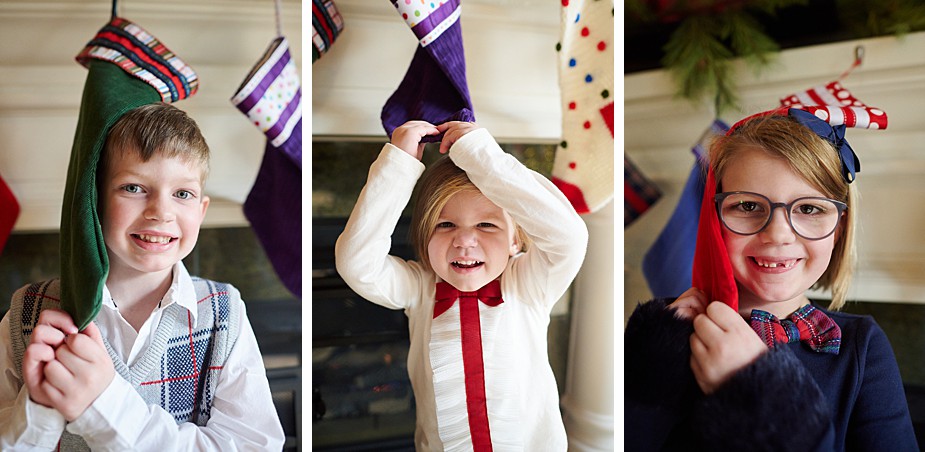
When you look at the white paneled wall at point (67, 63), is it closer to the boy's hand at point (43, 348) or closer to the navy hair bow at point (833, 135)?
the boy's hand at point (43, 348)

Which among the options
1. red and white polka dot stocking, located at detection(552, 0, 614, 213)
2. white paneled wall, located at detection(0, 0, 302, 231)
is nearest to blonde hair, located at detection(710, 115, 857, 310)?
red and white polka dot stocking, located at detection(552, 0, 614, 213)

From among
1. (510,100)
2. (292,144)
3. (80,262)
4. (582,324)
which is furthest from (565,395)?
(80,262)

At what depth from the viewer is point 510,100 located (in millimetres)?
1140

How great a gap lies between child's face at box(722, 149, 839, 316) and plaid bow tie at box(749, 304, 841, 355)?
18 mm

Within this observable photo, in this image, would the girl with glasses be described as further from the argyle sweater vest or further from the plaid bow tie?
the argyle sweater vest

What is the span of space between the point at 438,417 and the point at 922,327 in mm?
855

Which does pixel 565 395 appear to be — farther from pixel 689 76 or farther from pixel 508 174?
pixel 689 76

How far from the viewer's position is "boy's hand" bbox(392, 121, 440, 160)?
969 millimetres

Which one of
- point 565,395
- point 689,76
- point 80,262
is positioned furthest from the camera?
point 689,76

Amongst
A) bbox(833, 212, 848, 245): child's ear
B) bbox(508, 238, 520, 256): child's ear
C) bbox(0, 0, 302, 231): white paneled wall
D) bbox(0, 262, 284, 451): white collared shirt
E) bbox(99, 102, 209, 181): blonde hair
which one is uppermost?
bbox(0, 0, 302, 231): white paneled wall

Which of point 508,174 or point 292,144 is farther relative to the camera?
point 292,144

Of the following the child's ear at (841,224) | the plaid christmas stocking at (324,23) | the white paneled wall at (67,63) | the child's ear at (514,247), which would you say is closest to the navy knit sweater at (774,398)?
the child's ear at (841,224)

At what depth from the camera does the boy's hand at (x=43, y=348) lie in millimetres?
932

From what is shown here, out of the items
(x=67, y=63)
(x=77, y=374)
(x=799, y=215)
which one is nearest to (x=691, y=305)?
(x=799, y=215)
